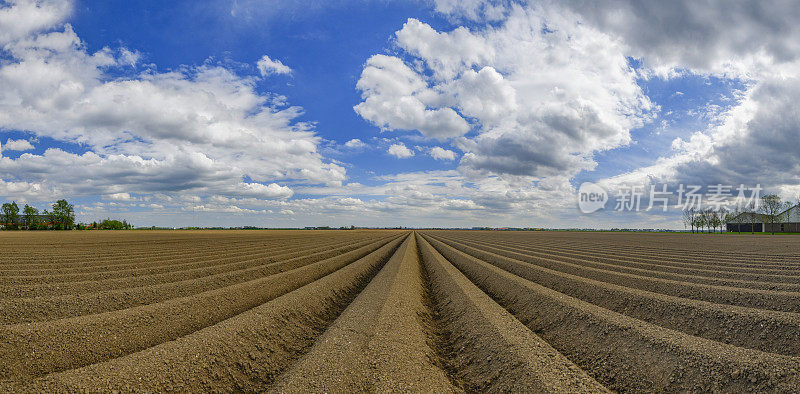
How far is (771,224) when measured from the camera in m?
70.4

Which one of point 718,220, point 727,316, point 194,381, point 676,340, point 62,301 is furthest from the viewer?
point 718,220

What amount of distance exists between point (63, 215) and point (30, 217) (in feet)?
20.7

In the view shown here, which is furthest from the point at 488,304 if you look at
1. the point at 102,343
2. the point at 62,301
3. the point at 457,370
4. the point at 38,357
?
the point at 62,301

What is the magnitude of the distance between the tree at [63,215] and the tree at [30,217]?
139 inches

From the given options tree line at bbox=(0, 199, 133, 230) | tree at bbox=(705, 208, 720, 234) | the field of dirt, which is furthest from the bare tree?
tree line at bbox=(0, 199, 133, 230)

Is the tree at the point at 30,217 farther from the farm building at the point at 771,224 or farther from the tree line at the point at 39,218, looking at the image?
the farm building at the point at 771,224

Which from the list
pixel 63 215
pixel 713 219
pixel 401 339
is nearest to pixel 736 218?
pixel 713 219

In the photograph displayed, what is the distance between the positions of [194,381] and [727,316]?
346 inches

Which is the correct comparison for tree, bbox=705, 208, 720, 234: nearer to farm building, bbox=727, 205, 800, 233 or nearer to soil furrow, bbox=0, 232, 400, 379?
farm building, bbox=727, 205, 800, 233

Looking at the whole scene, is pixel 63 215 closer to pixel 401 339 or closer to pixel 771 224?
pixel 401 339

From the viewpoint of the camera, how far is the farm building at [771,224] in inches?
2736

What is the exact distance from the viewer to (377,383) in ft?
14.4

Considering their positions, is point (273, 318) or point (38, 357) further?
point (273, 318)

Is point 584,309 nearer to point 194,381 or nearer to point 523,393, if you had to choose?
point 523,393
